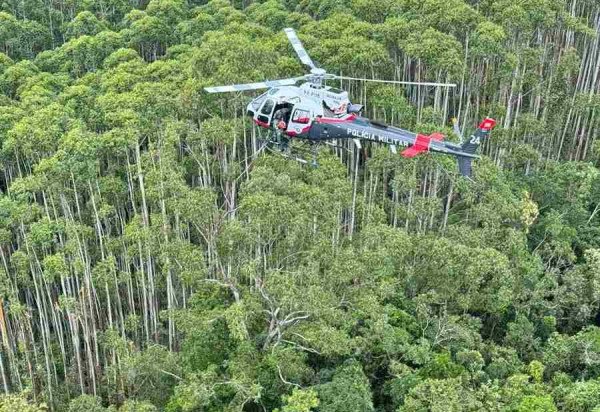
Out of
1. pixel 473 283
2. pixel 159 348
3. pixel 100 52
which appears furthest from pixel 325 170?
pixel 100 52

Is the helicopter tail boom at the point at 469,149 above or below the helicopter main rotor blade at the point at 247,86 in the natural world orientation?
below

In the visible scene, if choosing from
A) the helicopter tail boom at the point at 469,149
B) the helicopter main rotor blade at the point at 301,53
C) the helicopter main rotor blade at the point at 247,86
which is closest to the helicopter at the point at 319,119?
the helicopter main rotor blade at the point at 301,53

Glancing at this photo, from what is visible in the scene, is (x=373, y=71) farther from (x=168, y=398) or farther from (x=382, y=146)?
(x=168, y=398)

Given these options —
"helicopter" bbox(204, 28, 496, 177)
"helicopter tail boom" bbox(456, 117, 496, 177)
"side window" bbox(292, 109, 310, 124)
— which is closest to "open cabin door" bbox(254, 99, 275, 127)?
"helicopter" bbox(204, 28, 496, 177)

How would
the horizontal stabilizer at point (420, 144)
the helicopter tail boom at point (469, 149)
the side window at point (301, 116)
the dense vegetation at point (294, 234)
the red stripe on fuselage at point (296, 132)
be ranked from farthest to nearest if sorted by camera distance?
the red stripe on fuselage at point (296, 132) → the side window at point (301, 116) → the horizontal stabilizer at point (420, 144) → the helicopter tail boom at point (469, 149) → the dense vegetation at point (294, 234)

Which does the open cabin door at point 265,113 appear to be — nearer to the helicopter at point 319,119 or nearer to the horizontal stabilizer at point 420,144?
the helicopter at point 319,119

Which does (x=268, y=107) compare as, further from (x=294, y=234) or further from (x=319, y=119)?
(x=294, y=234)

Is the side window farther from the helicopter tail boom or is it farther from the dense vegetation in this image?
the helicopter tail boom
